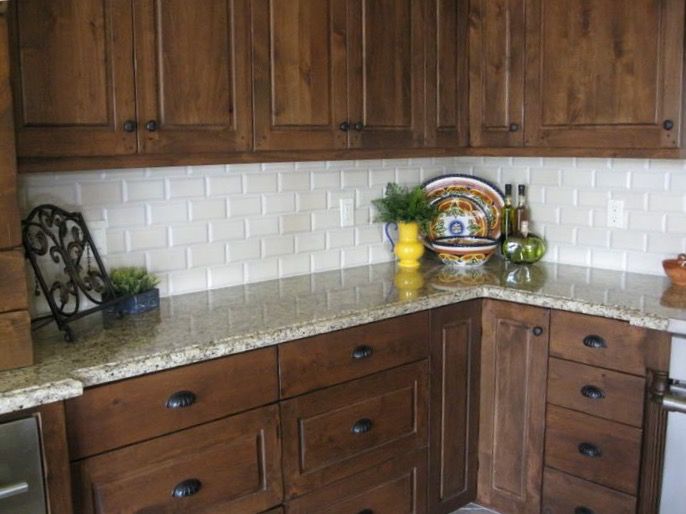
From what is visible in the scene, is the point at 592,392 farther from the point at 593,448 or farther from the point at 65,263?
the point at 65,263

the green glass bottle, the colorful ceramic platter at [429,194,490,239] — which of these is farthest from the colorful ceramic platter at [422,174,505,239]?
the green glass bottle

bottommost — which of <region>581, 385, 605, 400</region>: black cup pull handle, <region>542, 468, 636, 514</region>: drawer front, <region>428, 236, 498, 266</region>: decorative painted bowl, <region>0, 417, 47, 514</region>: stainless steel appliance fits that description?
<region>542, 468, 636, 514</region>: drawer front

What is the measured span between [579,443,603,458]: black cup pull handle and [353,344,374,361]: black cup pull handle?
0.82 m

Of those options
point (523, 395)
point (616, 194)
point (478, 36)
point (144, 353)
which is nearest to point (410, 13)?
point (478, 36)

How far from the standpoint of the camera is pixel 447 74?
3.00 m

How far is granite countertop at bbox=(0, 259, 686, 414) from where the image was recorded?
1.82m

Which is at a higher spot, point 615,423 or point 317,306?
point 317,306

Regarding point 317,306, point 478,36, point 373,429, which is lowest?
point 373,429

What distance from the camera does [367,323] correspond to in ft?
7.88

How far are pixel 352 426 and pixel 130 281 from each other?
2.79 ft

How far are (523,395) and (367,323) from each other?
2.36ft

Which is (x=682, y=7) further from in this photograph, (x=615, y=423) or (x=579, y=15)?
(x=615, y=423)

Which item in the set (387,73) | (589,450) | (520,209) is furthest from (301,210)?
(589,450)

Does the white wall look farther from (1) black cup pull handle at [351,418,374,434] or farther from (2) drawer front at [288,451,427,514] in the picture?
(2) drawer front at [288,451,427,514]
